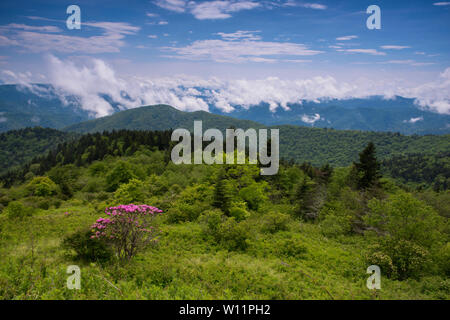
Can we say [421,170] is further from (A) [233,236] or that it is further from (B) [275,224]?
(A) [233,236]

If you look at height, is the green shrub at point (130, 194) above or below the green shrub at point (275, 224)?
above

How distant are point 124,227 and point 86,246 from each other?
2662 mm

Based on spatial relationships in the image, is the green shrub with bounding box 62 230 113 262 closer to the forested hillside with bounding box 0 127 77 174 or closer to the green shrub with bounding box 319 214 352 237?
the green shrub with bounding box 319 214 352 237

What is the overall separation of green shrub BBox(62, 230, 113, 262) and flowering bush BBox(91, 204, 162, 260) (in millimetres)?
471

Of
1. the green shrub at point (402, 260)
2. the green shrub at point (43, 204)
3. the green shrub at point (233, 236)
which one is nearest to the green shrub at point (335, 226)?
the green shrub at point (402, 260)

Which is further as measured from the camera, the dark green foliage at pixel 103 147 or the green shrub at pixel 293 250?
the dark green foliage at pixel 103 147

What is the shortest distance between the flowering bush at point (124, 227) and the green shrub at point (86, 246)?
471mm

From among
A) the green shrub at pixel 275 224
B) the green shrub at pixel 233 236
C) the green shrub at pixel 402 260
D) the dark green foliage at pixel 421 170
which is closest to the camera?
the green shrub at pixel 402 260

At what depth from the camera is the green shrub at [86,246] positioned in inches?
480

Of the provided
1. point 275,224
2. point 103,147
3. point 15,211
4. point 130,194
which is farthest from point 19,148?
point 275,224

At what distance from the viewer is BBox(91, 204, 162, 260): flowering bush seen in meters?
11.4

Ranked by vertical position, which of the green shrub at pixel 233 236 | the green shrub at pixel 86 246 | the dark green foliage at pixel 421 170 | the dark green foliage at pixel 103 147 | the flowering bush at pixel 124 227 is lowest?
the dark green foliage at pixel 421 170

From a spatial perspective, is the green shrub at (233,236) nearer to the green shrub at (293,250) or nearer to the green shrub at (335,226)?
the green shrub at (293,250)

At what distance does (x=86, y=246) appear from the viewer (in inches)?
483
